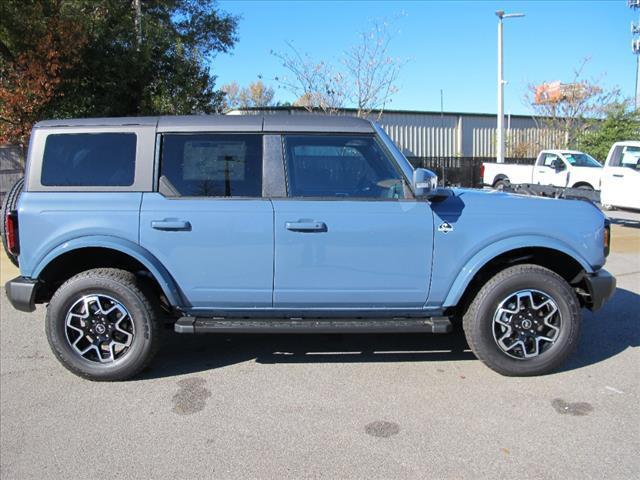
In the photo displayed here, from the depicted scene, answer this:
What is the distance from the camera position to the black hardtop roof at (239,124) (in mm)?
4082

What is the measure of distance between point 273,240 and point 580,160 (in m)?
16.9

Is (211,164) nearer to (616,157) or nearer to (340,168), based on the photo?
(340,168)

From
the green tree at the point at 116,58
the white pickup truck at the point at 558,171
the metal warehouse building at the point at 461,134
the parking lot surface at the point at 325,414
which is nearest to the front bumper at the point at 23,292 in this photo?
the parking lot surface at the point at 325,414

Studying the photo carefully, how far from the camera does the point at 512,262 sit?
425cm

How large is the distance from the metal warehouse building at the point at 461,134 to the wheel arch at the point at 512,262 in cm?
2292

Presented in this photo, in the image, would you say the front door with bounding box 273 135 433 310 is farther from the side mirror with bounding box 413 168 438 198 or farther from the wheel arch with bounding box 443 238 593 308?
the wheel arch with bounding box 443 238 593 308

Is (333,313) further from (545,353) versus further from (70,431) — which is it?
(70,431)

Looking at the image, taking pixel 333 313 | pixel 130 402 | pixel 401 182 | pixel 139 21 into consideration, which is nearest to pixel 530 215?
pixel 401 182

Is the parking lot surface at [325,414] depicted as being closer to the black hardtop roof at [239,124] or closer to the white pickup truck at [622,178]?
the black hardtop roof at [239,124]

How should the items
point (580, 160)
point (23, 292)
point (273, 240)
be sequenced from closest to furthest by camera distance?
point (273, 240), point (23, 292), point (580, 160)

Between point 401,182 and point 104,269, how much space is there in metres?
2.41

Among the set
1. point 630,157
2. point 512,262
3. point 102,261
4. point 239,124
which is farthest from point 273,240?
point 630,157

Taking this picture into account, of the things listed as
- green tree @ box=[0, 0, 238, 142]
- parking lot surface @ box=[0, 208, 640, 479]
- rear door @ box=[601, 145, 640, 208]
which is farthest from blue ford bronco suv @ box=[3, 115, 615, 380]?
rear door @ box=[601, 145, 640, 208]

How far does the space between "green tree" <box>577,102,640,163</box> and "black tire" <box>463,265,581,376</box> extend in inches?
869
